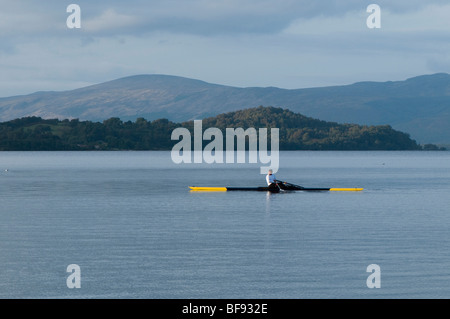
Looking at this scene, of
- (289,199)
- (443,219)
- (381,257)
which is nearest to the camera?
(381,257)

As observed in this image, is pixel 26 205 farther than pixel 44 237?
Yes

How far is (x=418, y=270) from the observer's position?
28781mm

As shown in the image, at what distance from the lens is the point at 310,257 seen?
3189 cm

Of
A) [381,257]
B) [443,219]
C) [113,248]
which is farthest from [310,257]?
[443,219]
